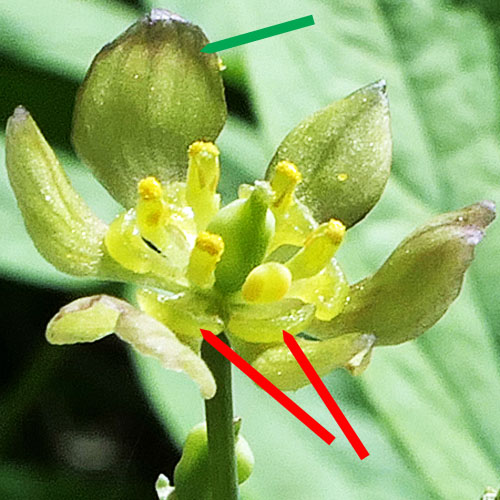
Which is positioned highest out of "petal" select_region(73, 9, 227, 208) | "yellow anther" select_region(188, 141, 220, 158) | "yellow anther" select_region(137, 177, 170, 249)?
"petal" select_region(73, 9, 227, 208)

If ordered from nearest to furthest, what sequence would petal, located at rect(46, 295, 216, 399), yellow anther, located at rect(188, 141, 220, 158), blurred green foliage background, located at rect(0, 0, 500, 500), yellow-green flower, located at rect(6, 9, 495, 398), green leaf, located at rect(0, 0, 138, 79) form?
petal, located at rect(46, 295, 216, 399), yellow-green flower, located at rect(6, 9, 495, 398), yellow anther, located at rect(188, 141, 220, 158), blurred green foliage background, located at rect(0, 0, 500, 500), green leaf, located at rect(0, 0, 138, 79)

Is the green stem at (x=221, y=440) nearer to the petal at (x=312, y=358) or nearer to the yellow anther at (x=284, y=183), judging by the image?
the petal at (x=312, y=358)

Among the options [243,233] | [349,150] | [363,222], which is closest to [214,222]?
[243,233]

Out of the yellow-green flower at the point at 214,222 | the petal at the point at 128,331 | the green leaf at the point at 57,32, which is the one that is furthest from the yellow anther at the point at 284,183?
the green leaf at the point at 57,32

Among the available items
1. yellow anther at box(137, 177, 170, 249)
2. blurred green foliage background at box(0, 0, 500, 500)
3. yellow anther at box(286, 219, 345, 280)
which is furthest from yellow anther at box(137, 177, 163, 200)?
blurred green foliage background at box(0, 0, 500, 500)

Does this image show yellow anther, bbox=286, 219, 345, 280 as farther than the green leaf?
No

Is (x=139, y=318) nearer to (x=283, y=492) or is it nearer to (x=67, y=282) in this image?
(x=283, y=492)

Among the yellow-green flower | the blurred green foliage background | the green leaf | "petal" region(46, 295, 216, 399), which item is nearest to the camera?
"petal" region(46, 295, 216, 399)

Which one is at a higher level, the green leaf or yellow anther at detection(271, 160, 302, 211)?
yellow anther at detection(271, 160, 302, 211)

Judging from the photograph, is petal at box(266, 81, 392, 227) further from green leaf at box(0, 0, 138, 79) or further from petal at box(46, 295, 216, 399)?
green leaf at box(0, 0, 138, 79)
